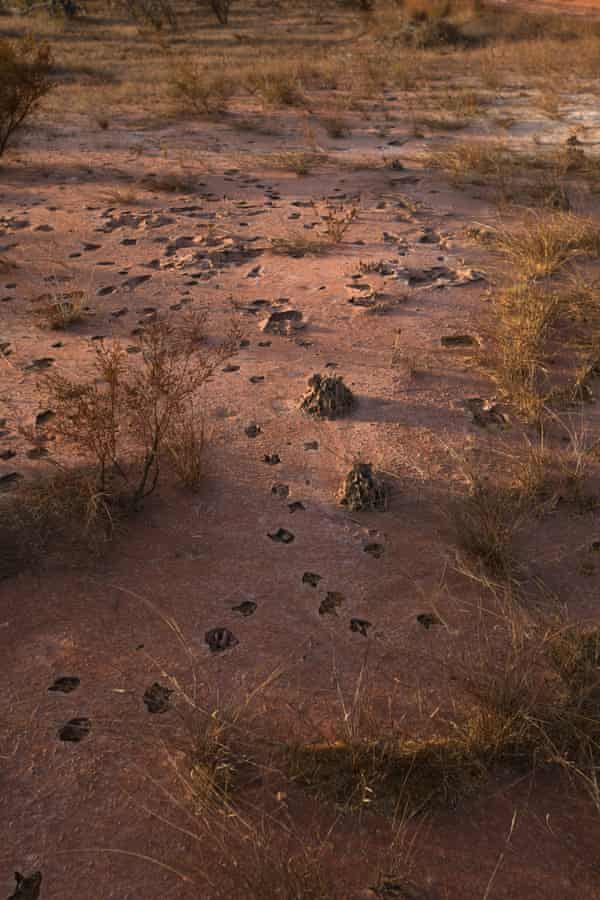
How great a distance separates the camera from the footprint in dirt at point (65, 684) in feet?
6.51

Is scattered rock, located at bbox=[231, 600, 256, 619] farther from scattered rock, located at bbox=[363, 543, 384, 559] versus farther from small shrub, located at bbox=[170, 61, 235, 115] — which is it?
small shrub, located at bbox=[170, 61, 235, 115]

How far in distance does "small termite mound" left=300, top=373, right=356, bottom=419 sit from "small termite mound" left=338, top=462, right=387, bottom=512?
58cm

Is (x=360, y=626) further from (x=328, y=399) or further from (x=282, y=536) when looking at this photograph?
(x=328, y=399)

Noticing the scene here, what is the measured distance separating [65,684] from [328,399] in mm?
1819

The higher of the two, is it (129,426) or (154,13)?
(154,13)

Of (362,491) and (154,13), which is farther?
(154,13)

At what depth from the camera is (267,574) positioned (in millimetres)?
2414

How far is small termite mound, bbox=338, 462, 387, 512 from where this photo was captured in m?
2.70

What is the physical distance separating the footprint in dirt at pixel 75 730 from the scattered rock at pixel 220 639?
43 cm

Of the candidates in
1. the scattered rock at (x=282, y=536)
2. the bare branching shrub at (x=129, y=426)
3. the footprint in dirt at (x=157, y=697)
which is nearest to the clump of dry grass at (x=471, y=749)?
the footprint in dirt at (x=157, y=697)

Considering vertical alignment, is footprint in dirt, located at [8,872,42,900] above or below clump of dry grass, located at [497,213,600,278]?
below

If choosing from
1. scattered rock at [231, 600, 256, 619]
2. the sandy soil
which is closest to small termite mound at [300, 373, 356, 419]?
the sandy soil

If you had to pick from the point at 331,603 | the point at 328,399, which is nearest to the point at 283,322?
the point at 328,399

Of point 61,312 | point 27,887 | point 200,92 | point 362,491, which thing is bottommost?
point 27,887
